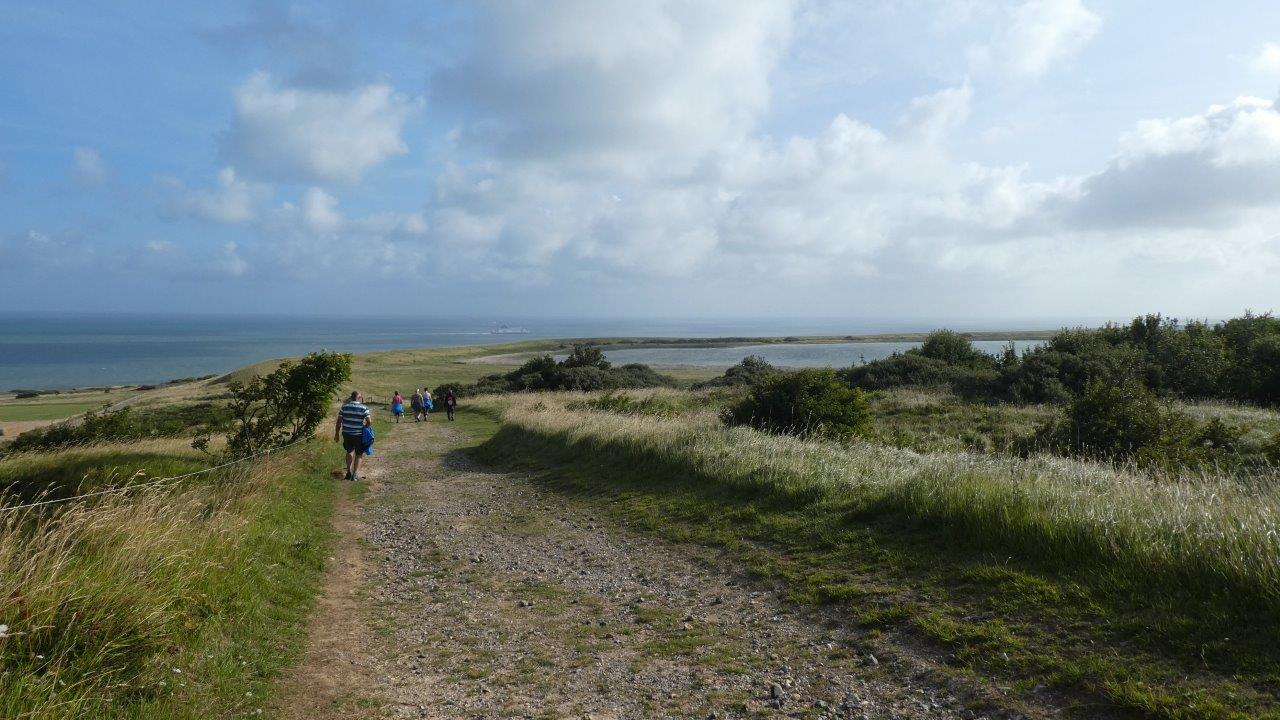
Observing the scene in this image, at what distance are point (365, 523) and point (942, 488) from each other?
8.20m

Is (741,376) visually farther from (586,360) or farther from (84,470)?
(84,470)

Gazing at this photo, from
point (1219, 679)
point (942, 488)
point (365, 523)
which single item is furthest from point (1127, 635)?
point (365, 523)

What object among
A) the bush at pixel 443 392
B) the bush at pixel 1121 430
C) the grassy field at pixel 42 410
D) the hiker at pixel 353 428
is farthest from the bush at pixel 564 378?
the bush at pixel 1121 430

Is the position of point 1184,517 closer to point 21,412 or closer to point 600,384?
point 600,384

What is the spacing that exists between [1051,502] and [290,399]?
15.7 m

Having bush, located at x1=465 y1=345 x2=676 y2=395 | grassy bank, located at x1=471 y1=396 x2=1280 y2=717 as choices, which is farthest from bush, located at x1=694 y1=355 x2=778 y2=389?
grassy bank, located at x1=471 y1=396 x2=1280 y2=717

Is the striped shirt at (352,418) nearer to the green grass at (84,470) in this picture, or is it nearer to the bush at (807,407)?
the green grass at (84,470)

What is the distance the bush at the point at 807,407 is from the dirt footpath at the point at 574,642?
8365mm

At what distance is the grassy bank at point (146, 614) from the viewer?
155 inches

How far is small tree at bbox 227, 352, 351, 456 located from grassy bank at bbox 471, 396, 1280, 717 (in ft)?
29.5

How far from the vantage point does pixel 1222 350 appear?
30875 millimetres

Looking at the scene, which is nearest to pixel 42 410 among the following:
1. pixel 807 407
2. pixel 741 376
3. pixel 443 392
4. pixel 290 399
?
pixel 443 392

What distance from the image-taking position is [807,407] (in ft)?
55.6

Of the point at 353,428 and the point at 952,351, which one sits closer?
the point at 353,428
